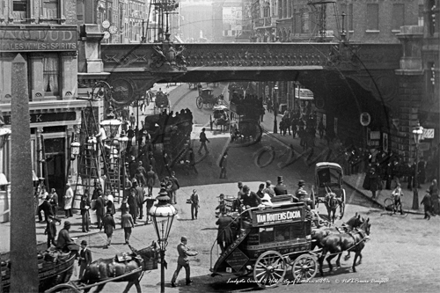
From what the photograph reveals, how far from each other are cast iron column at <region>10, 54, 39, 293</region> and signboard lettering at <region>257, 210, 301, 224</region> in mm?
10848

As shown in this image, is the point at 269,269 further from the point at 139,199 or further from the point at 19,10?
the point at 19,10

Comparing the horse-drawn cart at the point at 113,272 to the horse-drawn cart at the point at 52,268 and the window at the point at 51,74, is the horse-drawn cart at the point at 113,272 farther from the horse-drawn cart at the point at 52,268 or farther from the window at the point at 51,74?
the window at the point at 51,74

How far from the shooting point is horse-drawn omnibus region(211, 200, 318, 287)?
21609mm

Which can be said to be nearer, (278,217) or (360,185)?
(278,217)

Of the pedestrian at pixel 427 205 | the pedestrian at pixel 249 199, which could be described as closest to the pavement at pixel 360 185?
the pedestrian at pixel 427 205

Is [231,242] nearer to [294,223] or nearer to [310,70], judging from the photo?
[294,223]

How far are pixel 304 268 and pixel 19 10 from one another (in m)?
17.1

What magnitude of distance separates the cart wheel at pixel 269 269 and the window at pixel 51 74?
15.7m

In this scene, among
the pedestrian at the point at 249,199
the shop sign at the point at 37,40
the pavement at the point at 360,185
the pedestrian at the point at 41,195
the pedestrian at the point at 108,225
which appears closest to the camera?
the pedestrian at the point at 249,199

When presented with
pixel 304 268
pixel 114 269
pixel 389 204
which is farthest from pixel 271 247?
pixel 389 204

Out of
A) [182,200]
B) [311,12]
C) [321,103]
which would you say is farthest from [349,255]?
[311,12]

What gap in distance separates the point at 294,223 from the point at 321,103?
32.4 metres

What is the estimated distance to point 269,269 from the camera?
853 inches

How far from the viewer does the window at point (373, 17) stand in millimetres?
52344
